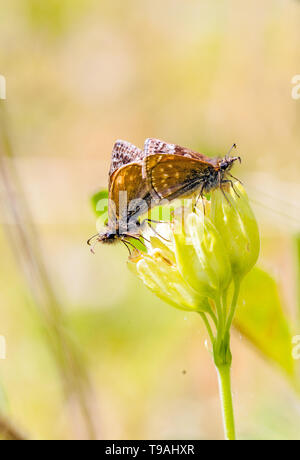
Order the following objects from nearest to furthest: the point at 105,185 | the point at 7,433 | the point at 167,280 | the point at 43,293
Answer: the point at 167,280 < the point at 7,433 < the point at 43,293 < the point at 105,185

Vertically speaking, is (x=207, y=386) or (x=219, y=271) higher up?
(x=219, y=271)

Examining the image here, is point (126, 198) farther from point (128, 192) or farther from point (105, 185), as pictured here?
point (105, 185)

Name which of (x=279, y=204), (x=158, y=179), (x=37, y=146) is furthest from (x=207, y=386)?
(x=37, y=146)

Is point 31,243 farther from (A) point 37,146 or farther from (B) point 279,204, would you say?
(A) point 37,146

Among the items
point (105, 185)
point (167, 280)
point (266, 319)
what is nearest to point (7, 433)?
point (167, 280)

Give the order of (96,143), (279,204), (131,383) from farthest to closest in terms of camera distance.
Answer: (96,143) → (131,383) → (279,204)
